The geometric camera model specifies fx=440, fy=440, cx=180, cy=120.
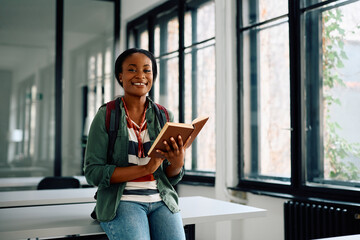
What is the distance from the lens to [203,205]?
263 cm

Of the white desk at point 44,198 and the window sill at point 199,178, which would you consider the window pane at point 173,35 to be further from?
the white desk at point 44,198

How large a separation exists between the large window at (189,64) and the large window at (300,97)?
679mm

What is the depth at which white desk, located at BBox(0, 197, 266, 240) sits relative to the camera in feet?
6.31

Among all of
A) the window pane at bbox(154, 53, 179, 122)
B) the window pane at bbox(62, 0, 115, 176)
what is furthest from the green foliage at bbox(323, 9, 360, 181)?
the window pane at bbox(62, 0, 115, 176)

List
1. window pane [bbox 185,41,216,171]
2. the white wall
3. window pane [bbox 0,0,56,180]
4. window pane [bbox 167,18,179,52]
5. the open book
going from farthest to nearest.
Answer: window pane [bbox 0,0,56,180] → window pane [bbox 167,18,179,52] → window pane [bbox 185,41,216,171] → the white wall → the open book

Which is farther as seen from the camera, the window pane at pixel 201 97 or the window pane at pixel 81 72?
the window pane at pixel 81 72

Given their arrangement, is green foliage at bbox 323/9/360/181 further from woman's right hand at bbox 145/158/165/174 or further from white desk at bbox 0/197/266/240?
woman's right hand at bbox 145/158/165/174

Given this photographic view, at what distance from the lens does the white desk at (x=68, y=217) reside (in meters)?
1.92

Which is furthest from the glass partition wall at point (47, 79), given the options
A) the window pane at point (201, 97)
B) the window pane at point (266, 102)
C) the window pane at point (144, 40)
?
the window pane at point (266, 102)

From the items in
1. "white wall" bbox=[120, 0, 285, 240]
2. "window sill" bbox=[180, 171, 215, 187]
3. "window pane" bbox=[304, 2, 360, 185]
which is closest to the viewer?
"window pane" bbox=[304, 2, 360, 185]

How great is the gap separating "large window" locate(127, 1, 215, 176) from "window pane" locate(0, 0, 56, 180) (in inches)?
58.2

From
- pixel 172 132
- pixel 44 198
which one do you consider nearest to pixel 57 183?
pixel 44 198

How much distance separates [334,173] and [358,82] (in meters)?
0.71

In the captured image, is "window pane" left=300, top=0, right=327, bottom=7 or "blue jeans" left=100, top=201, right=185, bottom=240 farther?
"window pane" left=300, top=0, right=327, bottom=7
